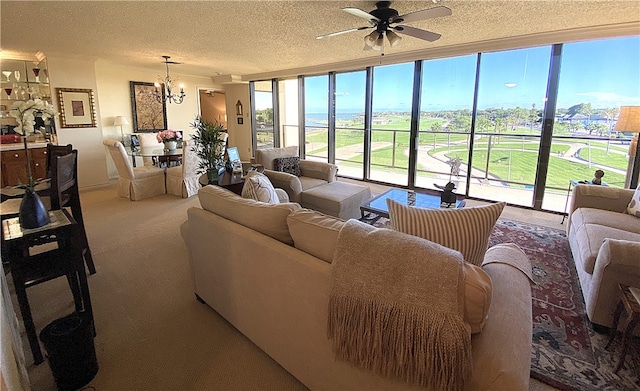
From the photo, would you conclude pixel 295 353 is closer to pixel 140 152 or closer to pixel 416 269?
pixel 416 269

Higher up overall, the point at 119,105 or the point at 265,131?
the point at 119,105

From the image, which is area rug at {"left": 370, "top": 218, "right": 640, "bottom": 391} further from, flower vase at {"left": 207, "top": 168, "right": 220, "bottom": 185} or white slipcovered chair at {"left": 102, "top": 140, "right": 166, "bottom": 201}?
white slipcovered chair at {"left": 102, "top": 140, "right": 166, "bottom": 201}

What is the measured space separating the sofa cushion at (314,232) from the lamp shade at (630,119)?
147 inches

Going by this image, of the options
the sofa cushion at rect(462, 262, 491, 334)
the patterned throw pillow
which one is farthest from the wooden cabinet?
the sofa cushion at rect(462, 262, 491, 334)

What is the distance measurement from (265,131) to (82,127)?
12.8ft

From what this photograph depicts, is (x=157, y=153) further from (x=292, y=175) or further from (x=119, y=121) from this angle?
(x=292, y=175)

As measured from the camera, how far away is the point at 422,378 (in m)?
1.08

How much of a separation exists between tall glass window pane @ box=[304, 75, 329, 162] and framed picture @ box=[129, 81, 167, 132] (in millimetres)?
3325

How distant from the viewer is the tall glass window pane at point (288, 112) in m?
7.94

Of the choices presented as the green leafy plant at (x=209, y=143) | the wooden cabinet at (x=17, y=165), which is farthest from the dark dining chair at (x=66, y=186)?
the wooden cabinet at (x=17, y=165)

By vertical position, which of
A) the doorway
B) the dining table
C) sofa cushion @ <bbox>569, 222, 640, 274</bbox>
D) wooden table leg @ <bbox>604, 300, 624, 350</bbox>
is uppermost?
the doorway

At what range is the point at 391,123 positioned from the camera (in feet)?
19.9

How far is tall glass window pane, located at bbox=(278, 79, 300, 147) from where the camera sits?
7.94m

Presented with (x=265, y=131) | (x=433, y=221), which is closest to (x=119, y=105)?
(x=265, y=131)
